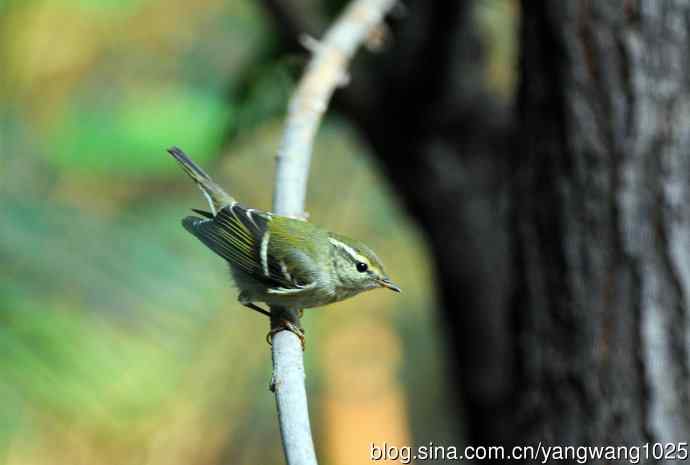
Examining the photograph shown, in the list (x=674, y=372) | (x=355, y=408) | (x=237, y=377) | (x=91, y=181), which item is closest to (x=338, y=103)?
(x=91, y=181)

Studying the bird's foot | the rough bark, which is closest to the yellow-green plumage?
the bird's foot

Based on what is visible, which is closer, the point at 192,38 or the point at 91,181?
the point at 91,181

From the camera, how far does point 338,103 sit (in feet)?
10.1

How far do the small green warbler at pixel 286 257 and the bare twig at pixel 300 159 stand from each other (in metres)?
0.09

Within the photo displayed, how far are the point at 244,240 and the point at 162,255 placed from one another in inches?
16.6

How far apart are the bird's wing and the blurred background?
0.33m

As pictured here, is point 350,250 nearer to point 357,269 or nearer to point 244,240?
point 357,269

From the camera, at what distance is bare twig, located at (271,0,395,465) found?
3.72 ft

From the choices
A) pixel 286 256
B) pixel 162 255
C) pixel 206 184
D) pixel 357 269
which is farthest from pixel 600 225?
pixel 162 255

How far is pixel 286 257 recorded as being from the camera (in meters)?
1.94

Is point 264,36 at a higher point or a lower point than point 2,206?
higher

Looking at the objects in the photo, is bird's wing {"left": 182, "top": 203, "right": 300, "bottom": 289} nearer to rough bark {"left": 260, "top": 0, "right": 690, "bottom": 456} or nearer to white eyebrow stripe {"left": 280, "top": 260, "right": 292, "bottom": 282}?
white eyebrow stripe {"left": 280, "top": 260, "right": 292, "bottom": 282}

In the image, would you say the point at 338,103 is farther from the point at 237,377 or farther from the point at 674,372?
the point at 237,377

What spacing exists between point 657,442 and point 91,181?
2.55 meters
